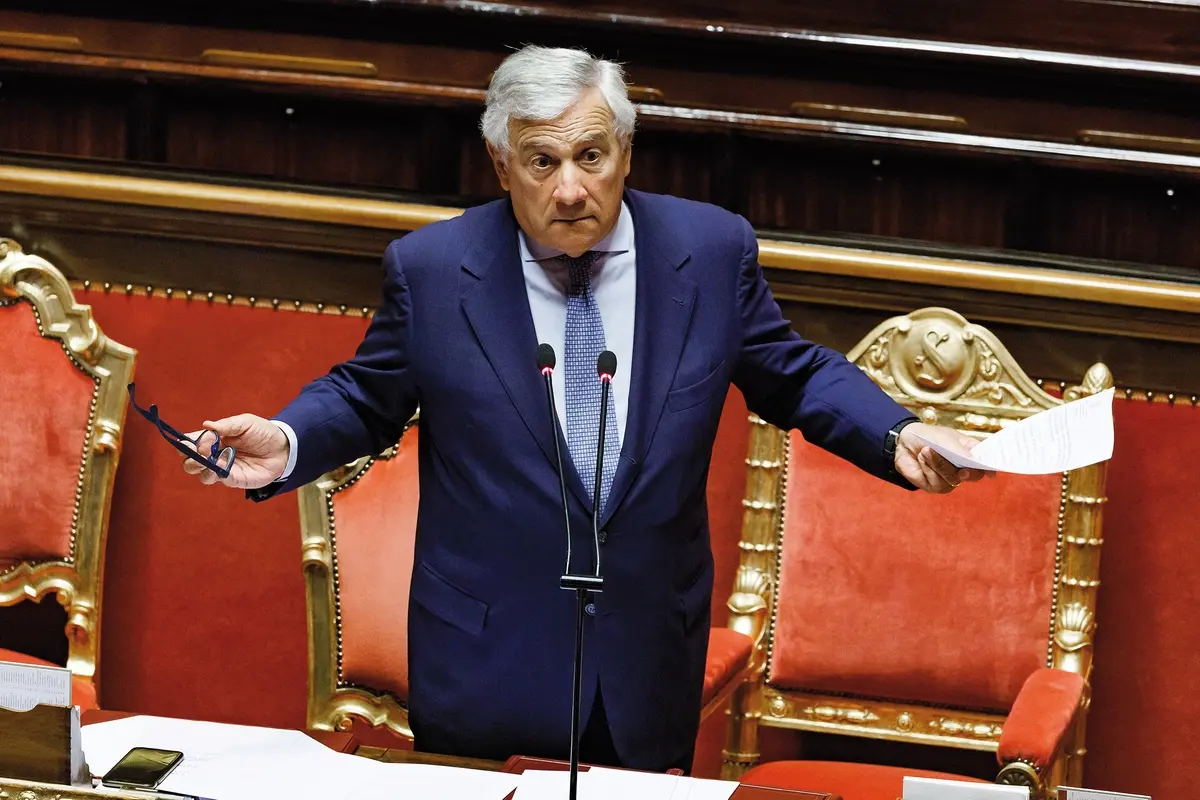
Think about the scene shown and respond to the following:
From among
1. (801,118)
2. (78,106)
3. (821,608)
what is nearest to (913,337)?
(821,608)

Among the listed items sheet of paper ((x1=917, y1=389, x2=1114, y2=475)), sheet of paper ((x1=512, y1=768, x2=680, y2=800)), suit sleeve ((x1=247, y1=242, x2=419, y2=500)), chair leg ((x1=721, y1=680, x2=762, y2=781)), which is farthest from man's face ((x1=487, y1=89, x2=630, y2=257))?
chair leg ((x1=721, y1=680, x2=762, y2=781))

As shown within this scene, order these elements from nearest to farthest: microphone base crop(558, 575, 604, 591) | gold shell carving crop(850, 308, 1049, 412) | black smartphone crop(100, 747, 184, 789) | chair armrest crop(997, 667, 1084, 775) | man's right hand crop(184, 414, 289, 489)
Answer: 1. microphone base crop(558, 575, 604, 591)
2. black smartphone crop(100, 747, 184, 789)
3. man's right hand crop(184, 414, 289, 489)
4. chair armrest crop(997, 667, 1084, 775)
5. gold shell carving crop(850, 308, 1049, 412)

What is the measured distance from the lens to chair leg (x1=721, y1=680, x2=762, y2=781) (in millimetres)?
2211

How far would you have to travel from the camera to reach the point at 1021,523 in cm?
213

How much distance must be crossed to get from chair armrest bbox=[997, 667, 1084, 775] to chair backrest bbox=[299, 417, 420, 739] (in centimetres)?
82

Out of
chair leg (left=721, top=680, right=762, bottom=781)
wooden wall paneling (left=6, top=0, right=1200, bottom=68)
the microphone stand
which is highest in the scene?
wooden wall paneling (left=6, top=0, right=1200, bottom=68)

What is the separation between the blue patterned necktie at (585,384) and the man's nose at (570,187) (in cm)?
12

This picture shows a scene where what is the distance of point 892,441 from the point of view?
5.11 ft

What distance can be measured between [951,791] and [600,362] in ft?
1.50

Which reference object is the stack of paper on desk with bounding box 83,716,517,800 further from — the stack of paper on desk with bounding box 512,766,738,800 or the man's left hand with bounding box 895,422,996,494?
the man's left hand with bounding box 895,422,996,494

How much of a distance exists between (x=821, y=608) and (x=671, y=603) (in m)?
0.57

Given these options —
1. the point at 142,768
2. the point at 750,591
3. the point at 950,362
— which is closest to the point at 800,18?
the point at 950,362

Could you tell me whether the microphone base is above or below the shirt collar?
below

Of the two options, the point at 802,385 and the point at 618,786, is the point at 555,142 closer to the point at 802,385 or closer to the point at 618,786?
the point at 802,385
